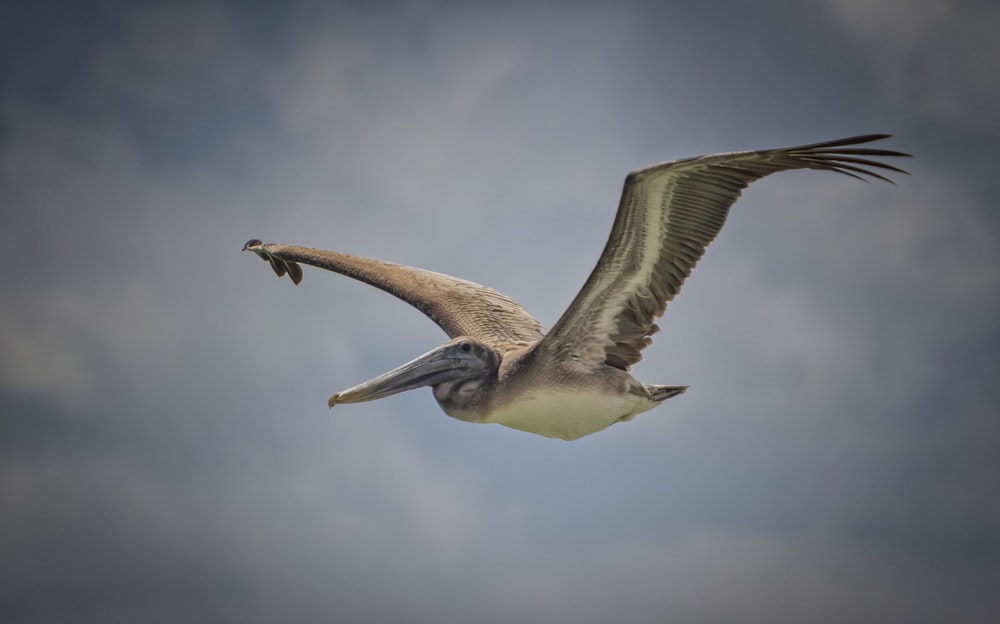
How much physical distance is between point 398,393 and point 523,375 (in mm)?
1520

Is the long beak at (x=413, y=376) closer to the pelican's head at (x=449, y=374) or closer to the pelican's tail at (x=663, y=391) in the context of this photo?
the pelican's head at (x=449, y=374)

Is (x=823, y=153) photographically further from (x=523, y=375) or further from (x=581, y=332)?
(x=523, y=375)

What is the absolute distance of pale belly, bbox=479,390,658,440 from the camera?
10.1m

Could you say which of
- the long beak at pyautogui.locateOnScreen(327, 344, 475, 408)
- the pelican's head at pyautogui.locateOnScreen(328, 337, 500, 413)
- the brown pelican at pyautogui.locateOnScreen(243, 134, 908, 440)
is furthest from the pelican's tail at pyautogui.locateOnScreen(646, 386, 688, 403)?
the long beak at pyautogui.locateOnScreen(327, 344, 475, 408)

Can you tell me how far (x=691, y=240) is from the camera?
929 centimetres

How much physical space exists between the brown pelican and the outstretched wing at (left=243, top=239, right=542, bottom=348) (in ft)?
1.33

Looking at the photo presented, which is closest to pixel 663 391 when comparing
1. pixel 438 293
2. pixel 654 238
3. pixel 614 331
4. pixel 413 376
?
pixel 614 331

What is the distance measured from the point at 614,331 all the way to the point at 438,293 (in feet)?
12.3

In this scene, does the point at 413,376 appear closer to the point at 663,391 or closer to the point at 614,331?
the point at 614,331

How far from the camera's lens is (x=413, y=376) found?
416 inches

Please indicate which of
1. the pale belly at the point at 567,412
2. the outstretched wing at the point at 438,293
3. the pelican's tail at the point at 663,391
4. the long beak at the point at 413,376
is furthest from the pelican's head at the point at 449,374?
the pelican's tail at the point at 663,391

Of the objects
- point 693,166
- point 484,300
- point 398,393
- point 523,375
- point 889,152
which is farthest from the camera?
point 484,300

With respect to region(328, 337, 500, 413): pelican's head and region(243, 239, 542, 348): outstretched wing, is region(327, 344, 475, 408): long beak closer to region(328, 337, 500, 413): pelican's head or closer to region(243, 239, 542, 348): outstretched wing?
region(328, 337, 500, 413): pelican's head

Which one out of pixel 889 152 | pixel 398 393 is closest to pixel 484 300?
pixel 398 393
